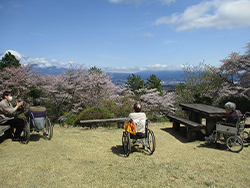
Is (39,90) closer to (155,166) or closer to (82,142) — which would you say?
(82,142)

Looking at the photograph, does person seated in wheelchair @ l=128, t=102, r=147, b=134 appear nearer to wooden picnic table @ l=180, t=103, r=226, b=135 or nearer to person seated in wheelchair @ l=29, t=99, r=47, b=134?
wooden picnic table @ l=180, t=103, r=226, b=135

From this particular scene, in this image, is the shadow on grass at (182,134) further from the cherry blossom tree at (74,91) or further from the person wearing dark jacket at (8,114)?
the cherry blossom tree at (74,91)

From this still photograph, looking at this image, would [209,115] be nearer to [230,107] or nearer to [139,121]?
[230,107]

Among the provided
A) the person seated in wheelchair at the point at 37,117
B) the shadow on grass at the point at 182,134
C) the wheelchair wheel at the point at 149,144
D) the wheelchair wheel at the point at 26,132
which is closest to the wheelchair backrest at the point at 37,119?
the person seated in wheelchair at the point at 37,117

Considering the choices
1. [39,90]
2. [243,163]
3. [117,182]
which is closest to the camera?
[117,182]

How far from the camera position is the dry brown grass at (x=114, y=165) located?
10.3 feet

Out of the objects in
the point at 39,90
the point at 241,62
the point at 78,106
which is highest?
the point at 241,62

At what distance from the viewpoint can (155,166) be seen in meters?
3.87

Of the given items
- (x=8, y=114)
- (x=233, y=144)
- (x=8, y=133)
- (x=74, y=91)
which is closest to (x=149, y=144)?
(x=233, y=144)

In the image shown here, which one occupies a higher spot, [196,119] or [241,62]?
[241,62]

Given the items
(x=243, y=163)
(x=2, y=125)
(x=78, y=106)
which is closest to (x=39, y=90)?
(x=78, y=106)

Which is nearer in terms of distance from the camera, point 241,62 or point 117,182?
point 117,182

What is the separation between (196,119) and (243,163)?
10.7 feet

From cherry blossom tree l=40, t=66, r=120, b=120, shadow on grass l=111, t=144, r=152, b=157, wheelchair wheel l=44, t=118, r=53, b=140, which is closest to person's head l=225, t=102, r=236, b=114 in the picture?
shadow on grass l=111, t=144, r=152, b=157
